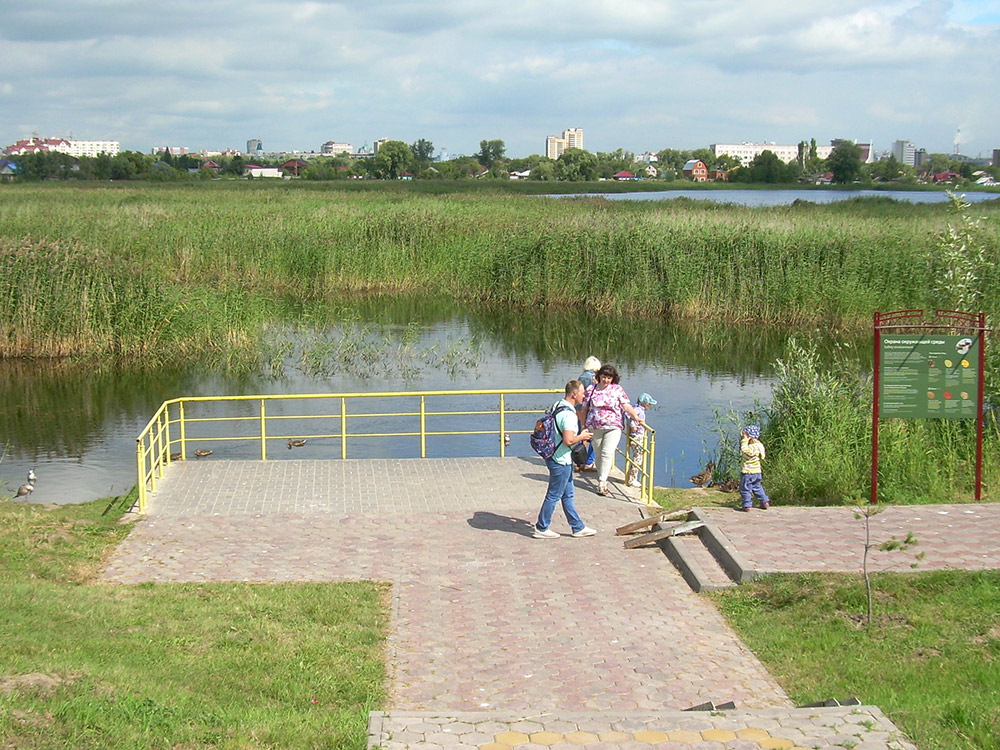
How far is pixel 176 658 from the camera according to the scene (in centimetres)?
788

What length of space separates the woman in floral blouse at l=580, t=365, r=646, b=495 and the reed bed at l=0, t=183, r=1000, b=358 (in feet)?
40.7

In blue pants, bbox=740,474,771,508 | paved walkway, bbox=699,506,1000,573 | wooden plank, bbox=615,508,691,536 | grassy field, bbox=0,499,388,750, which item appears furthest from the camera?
blue pants, bbox=740,474,771,508

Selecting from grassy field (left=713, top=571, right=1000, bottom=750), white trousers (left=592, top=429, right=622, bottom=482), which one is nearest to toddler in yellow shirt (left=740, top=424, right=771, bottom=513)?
white trousers (left=592, top=429, right=622, bottom=482)

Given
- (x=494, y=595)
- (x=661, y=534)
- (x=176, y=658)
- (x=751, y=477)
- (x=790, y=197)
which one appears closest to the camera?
(x=176, y=658)

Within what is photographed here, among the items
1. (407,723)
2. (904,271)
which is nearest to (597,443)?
(407,723)

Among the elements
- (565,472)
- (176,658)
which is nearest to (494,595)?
(565,472)

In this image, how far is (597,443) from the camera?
46.2 ft

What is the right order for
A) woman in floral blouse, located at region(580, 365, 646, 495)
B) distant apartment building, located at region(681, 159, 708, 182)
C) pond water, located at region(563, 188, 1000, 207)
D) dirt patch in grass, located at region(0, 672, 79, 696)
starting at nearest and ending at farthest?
dirt patch in grass, located at region(0, 672, 79, 696)
woman in floral blouse, located at region(580, 365, 646, 495)
pond water, located at region(563, 188, 1000, 207)
distant apartment building, located at region(681, 159, 708, 182)

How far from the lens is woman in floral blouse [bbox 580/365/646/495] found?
44.4 feet

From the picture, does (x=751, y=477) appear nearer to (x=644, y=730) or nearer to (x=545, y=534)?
(x=545, y=534)

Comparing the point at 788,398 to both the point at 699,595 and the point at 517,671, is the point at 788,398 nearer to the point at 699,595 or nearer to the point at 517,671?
the point at 699,595

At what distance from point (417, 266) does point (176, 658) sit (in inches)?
1195

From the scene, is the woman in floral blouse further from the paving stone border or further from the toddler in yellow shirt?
the paving stone border

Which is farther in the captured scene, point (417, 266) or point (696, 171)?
point (696, 171)
